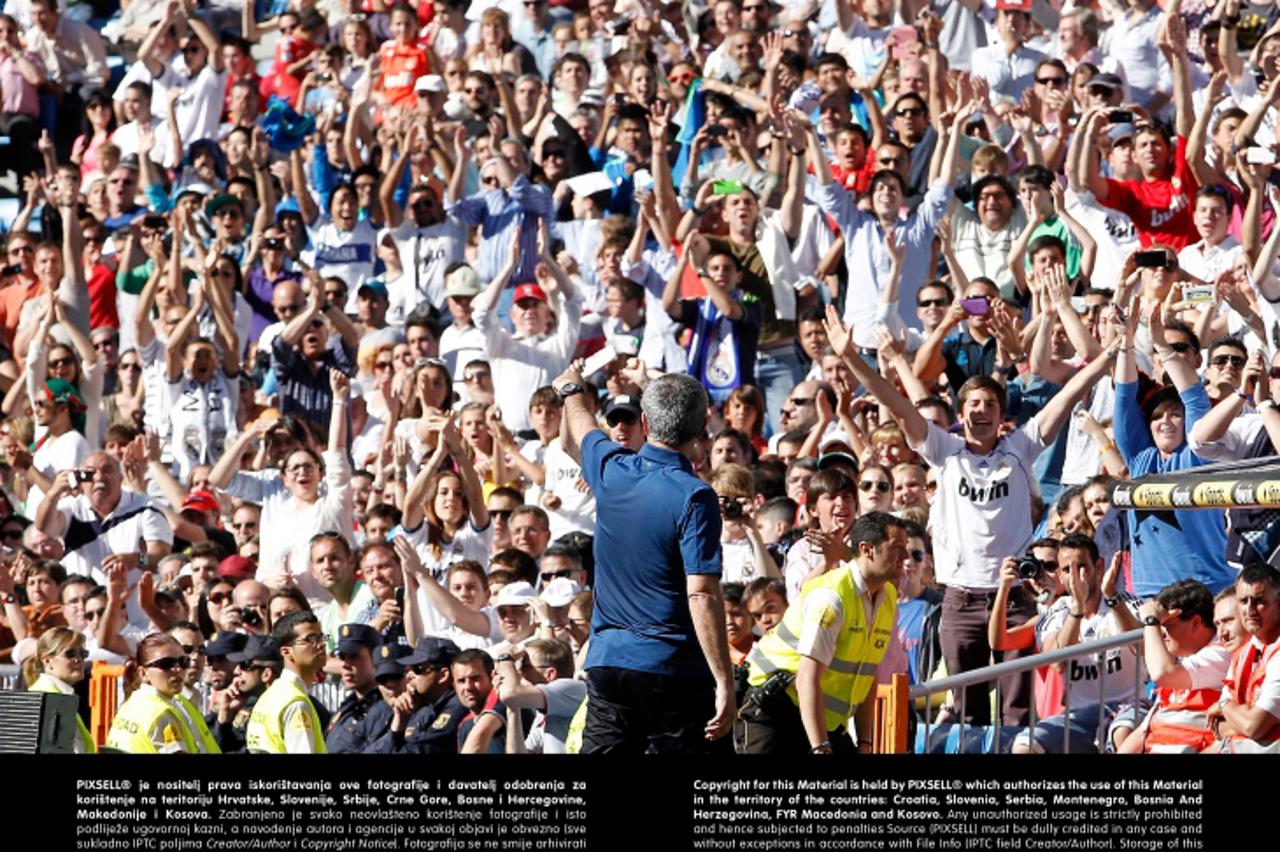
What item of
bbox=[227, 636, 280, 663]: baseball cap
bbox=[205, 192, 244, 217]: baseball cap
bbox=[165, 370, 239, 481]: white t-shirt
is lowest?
bbox=[227, 636, 280, 663]: baseball cap

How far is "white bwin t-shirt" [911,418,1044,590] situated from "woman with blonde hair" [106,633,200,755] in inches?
123

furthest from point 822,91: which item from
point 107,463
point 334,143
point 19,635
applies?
point 19,635

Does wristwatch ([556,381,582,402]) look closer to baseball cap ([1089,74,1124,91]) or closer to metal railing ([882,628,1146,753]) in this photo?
metal railing ([882,628,1146,753])

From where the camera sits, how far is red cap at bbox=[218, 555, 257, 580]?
1282 centimetres

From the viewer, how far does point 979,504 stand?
10.8 metres

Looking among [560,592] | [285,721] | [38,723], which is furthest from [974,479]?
[38,723]

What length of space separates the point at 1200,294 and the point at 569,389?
5119mm

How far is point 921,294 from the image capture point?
12922 millimetres

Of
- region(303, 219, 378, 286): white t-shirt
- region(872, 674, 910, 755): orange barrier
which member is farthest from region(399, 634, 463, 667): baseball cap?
region(303, 219, 378, 286): white t-shirt

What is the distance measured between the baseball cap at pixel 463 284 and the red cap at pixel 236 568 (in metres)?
2.29

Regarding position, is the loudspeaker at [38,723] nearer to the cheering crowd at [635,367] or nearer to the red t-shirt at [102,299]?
the cheering crowd at [635,367]

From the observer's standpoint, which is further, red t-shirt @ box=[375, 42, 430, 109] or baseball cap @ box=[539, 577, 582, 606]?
red t-shirt @ box=[375, 42, 430, 109]

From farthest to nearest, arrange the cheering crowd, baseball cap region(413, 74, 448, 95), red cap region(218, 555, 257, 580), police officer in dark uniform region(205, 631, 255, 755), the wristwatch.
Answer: baseball cap region(413, 74, 448, 95)
red cap region(218, 555, 257, 580)
police officer in dark uniform region(205, 631, 255, 755)
the cheering crowd
the wristwatch

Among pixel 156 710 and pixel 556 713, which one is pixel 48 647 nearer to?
pixel 156 710
